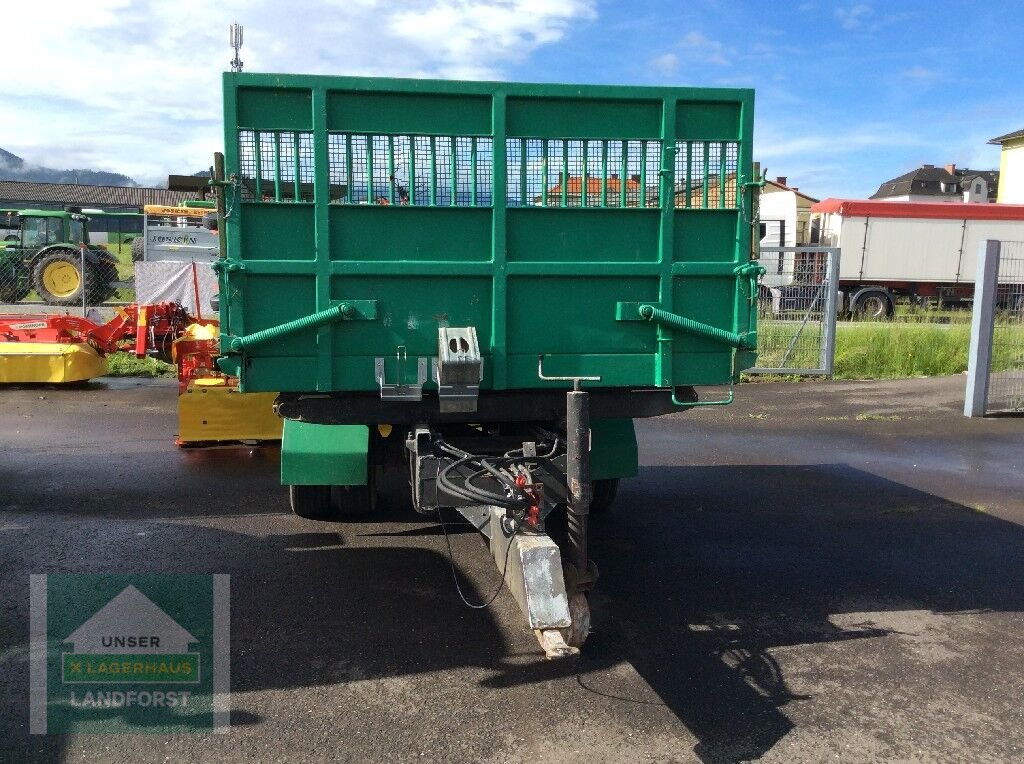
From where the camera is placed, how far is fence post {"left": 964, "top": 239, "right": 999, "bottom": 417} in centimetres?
1034

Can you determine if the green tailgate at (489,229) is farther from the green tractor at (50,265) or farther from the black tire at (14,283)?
the black tire at (14,283)

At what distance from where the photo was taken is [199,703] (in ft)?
11.7

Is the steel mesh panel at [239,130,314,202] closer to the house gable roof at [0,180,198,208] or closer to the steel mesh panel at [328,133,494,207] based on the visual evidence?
the steel mesh panel at [328,133,494,207]

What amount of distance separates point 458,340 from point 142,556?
2627 mm

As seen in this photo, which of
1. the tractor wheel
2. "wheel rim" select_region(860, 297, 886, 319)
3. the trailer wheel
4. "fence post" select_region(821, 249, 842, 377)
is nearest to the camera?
"fence post" select_region(821, 249, 842, 377)

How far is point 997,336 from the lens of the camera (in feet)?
34.8

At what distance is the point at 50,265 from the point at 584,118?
19.8m

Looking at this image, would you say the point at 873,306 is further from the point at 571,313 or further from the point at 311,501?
the point at 571,313

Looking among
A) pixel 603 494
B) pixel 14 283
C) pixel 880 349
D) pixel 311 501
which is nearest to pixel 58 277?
pixel 14 283

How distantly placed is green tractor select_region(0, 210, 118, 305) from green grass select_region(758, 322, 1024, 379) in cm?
1506

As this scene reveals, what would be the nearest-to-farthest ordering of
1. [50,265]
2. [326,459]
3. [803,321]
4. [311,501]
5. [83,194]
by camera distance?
[326,459]
[311,501]
[803,321]
[50,265]
[83,194]

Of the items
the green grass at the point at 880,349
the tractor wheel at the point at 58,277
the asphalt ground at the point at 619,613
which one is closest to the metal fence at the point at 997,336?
the asphalt ground at the point at 619,613

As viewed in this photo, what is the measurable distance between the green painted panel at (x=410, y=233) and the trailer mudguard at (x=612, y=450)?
170 cm

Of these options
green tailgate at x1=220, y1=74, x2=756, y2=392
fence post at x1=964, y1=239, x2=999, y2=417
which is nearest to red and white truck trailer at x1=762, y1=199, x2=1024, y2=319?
fence post at x1=964, y1=239, x2=999, y2=417
